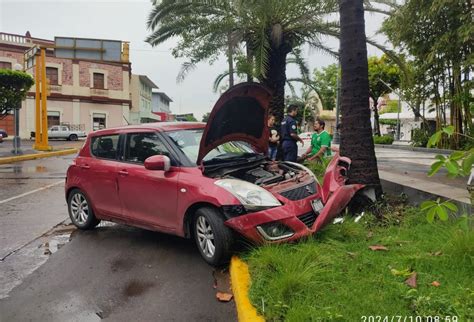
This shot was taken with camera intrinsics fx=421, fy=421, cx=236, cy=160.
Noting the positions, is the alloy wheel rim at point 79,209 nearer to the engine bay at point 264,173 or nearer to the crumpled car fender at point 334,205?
the engine bay at point 264,173

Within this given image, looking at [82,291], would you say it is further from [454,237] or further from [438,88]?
[438,88]

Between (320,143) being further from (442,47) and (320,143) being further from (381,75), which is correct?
(381,75)

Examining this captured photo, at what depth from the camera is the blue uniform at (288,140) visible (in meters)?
9.16

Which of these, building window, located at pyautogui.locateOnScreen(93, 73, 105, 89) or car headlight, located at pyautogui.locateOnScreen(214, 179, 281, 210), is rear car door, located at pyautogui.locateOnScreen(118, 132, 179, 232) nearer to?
car headlight, located at pyautogui.locateOnScreen(214, 179, 281, 210)

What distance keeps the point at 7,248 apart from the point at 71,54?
16.0m

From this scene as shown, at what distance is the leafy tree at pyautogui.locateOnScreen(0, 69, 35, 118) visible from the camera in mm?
19391

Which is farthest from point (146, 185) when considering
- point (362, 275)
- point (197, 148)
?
point (362, 275)

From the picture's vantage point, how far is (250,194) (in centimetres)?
442

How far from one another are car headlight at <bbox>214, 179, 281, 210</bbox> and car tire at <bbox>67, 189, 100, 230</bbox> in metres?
2.59

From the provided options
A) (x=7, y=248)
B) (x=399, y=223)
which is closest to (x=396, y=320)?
(x=399, y=223)

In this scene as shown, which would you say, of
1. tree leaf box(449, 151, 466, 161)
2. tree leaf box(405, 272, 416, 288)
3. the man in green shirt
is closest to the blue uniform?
the man in green shirt

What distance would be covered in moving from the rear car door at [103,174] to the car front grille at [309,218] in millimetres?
2498

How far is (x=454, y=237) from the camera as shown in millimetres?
3824

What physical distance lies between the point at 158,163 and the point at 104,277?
1.36m
